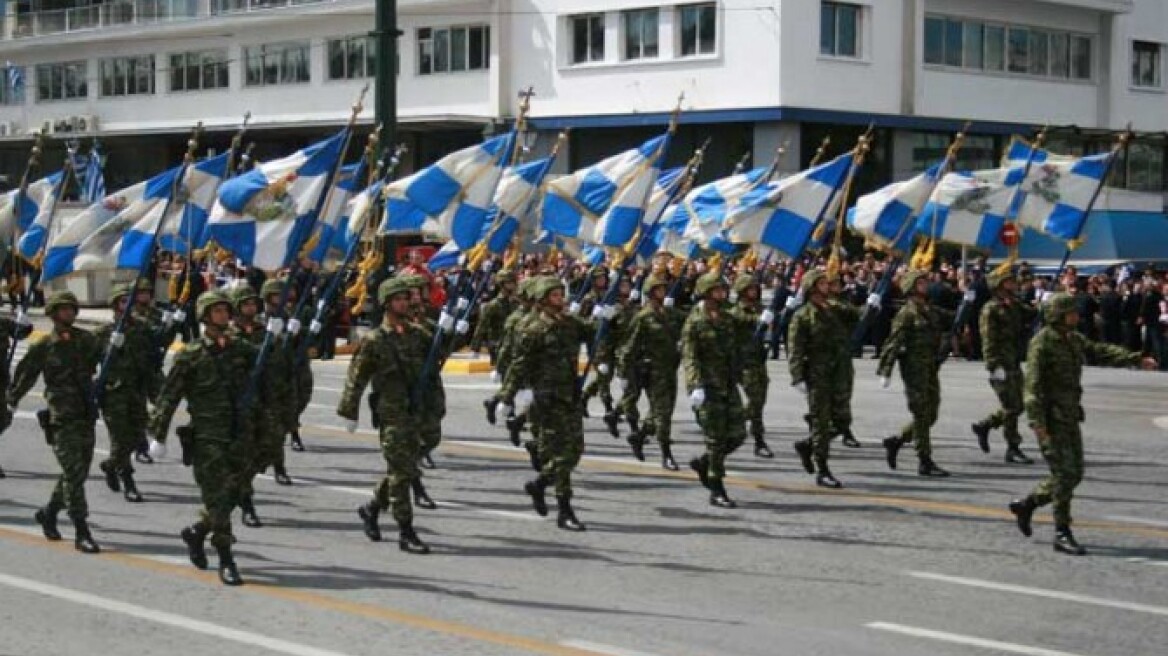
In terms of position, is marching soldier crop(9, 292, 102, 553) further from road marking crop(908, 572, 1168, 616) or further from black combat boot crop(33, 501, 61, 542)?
road marking crop(908, 572, 1168, 616)

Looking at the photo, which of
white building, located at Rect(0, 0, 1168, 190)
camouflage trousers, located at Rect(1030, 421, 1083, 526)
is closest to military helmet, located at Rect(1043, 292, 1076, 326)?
camouflage trousers, located at Rect(1030, 421, 1083, 526)

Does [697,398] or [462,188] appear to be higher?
[462,188]

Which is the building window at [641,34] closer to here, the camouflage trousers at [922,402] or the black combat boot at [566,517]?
the camouflage trousers at [922,402]

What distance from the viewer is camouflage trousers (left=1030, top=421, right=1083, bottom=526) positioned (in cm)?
1285

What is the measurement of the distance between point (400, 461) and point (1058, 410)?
4492 mm

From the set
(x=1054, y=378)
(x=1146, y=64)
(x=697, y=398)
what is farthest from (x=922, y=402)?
(x=1146, y=64)

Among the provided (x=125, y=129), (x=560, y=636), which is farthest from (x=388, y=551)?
(x=125, y=129)

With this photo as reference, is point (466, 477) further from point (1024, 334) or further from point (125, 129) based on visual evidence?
point (125, 129)

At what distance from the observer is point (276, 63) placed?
57.5 meters

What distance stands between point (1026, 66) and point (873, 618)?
4413 cm

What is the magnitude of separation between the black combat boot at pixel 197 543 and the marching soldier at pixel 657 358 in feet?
19.7

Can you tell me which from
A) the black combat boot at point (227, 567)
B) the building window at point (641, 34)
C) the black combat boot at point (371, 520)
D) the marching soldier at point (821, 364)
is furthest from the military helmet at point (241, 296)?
the building window at point (641, 34)

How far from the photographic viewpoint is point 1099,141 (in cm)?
5422

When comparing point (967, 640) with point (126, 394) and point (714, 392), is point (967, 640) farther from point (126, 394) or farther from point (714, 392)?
point (126, 394)
